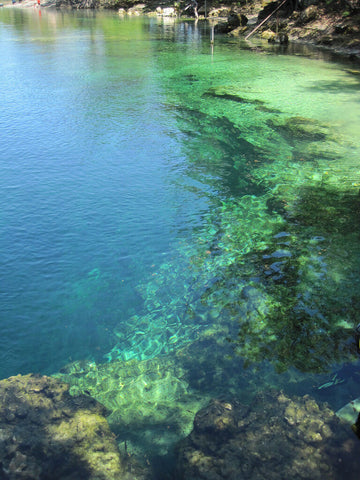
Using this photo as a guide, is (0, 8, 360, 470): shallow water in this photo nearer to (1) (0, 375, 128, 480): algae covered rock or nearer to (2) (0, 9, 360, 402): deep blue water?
(2) (0, 9, 360, 402): deep blue water

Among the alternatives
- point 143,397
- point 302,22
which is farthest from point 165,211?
point 302,22

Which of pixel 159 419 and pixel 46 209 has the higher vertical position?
pixel 46 209

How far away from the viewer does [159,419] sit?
5.32 m

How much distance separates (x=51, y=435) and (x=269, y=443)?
2806mm

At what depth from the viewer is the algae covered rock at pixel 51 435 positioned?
4594 millimetres

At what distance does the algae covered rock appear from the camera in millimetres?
4594

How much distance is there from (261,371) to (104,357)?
8.30ft

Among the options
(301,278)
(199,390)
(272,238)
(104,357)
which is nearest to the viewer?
(199,390)

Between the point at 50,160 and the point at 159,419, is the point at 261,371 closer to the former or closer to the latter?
the point at 159,419

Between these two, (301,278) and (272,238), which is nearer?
(301,278)

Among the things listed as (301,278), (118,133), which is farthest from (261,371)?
(118,133)

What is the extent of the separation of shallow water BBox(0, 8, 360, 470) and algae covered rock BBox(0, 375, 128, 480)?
1.12ft

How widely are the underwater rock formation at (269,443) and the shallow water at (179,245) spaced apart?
0.30m

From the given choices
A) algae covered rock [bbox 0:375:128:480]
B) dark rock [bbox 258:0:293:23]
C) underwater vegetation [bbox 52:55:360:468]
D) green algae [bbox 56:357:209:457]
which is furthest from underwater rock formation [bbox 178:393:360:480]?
dark rock [bbox 258:0:293:23]
